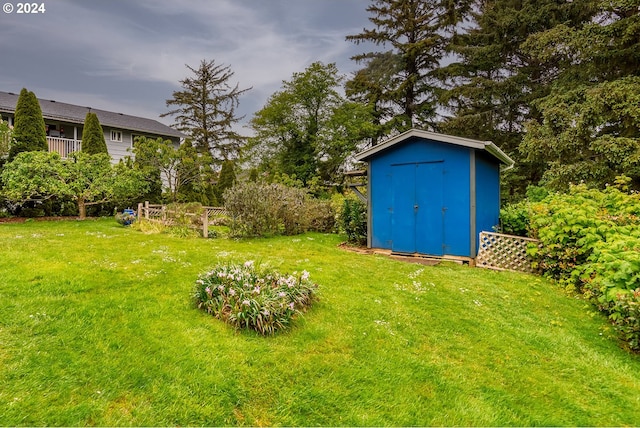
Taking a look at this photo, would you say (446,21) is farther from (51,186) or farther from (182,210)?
(51,186)

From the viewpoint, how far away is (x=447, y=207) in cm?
747

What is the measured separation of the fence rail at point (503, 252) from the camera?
6.80 m

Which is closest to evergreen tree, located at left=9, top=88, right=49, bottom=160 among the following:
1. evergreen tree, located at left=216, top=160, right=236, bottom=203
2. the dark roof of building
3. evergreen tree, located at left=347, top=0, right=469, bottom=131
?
the dark roof of building

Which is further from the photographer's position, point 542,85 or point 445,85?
point 445,85

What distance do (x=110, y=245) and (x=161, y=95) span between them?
73.9 feet

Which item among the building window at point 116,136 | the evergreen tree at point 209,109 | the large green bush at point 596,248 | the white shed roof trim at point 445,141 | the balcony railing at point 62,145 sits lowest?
the large green bush at point 596,248

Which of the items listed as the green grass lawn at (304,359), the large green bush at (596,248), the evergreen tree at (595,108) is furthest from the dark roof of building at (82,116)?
the large green bush at (596,248)

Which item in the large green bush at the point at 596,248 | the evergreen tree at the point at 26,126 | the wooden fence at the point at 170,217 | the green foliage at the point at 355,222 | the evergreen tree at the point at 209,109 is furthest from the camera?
the evergreen tree at the point at 209,109

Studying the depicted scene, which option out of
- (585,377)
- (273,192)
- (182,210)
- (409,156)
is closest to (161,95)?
(182,210)

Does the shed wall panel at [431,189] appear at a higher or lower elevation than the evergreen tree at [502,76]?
lower

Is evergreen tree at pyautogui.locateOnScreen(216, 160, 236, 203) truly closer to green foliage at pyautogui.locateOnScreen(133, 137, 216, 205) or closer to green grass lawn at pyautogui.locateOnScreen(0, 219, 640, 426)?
green foliage at pyautogui.locateOnScreen(133, 137, 216, 205)

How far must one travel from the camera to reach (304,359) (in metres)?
2.95

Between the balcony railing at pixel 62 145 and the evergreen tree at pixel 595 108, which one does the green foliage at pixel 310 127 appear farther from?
the balcony railing at pixel 62 145

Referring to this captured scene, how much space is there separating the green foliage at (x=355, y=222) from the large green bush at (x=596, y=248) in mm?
4046
